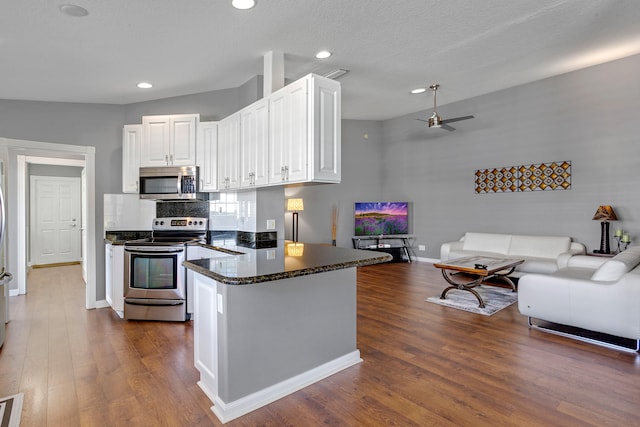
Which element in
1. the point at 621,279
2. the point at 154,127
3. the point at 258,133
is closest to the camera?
the point at 621,279

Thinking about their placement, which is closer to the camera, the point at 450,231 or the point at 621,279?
the point at 621,279

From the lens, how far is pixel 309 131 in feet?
9.12

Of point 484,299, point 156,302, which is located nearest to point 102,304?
point 156,302

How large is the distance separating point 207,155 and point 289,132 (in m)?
1.64

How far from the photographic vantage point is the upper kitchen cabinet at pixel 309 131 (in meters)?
2.77

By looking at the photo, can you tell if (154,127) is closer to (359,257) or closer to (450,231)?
(359,257)

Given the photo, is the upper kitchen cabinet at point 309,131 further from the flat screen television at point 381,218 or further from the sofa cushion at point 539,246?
the flat screen television at point 381,218

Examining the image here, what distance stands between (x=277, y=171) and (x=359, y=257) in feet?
3.83

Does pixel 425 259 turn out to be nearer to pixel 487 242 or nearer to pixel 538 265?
pixel 487 242

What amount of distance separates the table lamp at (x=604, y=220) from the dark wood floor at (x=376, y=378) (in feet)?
7.81

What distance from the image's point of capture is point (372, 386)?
2404 mm

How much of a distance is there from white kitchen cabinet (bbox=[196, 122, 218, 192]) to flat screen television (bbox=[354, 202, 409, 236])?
4.22 metres

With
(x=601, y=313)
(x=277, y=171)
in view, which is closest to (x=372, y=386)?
(x=277, y=171)

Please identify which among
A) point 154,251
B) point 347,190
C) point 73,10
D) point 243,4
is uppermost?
point 243,4
